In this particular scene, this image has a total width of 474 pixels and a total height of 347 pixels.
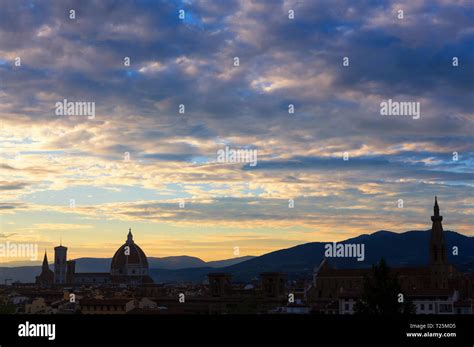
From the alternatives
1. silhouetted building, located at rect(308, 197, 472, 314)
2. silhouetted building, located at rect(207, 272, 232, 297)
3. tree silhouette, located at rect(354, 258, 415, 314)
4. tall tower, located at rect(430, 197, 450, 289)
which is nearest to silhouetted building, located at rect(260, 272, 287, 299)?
silhouetted building, located at rect(308, 197, 472, 314)

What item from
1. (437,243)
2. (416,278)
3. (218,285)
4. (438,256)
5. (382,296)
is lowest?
(218,285)

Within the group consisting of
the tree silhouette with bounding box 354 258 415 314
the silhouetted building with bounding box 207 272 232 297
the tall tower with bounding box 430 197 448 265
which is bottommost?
the silhouetted building with bounding box 207 272 232 297

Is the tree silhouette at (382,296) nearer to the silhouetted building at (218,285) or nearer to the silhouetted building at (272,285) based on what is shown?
the silhouetted building at (272,285)

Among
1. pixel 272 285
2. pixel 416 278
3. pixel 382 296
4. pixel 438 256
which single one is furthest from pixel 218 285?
pixel 382 296

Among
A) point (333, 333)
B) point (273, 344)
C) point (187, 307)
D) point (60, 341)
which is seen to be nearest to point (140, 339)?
point (60, 341)

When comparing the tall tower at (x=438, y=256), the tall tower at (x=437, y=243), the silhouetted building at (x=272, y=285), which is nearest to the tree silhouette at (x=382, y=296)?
the silhouetted building at (x=272, y=285)

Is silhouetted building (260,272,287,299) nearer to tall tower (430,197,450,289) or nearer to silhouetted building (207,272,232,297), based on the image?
silhouetted building (207,272,232,297)

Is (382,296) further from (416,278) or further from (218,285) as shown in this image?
(416,278)

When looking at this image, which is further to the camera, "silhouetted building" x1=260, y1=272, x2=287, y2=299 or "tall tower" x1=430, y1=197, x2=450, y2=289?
"tall tower" x1=430, y1=197, x2=450, y2=289
